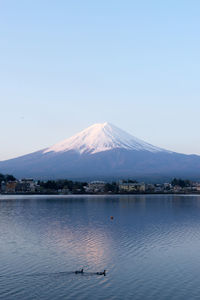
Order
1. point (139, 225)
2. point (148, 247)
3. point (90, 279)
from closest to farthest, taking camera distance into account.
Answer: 1. point (90, 279)
2. point (148, 247)
3. point (139, 225)

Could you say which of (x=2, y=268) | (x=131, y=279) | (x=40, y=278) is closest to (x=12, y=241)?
(x=2, y=268)

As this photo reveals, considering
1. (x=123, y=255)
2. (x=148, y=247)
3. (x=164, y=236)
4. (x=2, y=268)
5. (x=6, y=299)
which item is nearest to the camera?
(x=6, y=299)

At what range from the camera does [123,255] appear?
31734mm

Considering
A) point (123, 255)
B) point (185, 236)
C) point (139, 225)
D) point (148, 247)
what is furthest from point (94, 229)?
point (123, 255)

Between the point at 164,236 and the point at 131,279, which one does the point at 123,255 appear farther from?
the point at 164,236

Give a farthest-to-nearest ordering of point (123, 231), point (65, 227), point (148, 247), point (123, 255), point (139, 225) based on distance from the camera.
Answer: point (139, 225), point (65, 227), point (123, 231), point (148, 247), point (123, 255)

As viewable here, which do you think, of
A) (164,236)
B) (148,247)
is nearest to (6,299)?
(148,247)

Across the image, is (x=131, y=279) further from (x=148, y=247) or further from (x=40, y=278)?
(x=148, y=247)

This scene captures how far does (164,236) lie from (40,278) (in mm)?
20964

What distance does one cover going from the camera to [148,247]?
116ft

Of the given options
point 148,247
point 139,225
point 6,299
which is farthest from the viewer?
point 139,225

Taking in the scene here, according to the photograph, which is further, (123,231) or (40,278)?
(123,231)

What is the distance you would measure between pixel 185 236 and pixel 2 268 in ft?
73.3

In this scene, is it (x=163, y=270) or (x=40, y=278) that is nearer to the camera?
(x=40, y=278)
